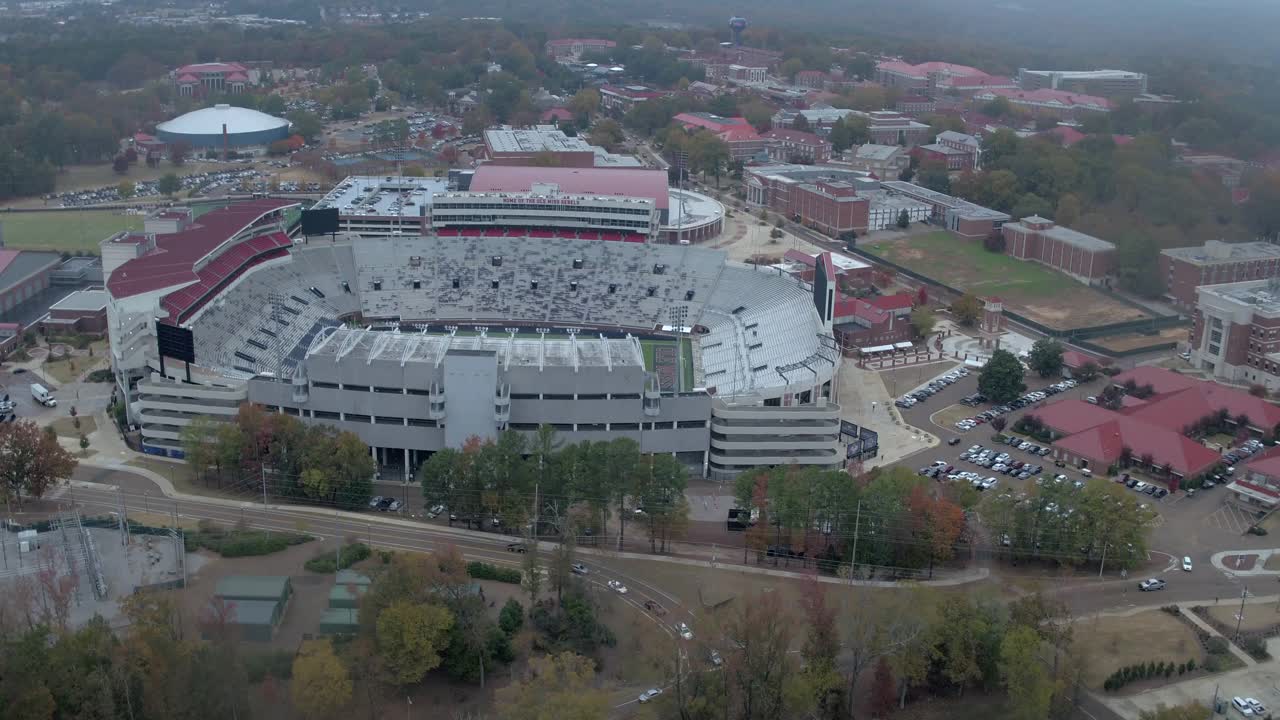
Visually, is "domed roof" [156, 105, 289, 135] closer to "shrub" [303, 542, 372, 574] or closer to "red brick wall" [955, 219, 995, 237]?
"red brick wall" [955, 219, 995, 237]

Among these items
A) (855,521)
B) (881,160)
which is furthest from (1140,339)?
(881,160)

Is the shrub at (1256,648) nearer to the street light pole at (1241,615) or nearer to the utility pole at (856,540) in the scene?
the street light pole at (1241,615)

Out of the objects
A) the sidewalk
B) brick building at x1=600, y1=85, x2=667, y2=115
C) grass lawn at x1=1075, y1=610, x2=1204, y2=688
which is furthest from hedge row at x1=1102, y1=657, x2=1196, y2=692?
brick building at x1=600, y1=85, x2=667, y2=115

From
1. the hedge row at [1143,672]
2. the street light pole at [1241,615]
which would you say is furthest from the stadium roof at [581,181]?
the hedge row at [1143,672]

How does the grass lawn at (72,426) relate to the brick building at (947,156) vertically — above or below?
below

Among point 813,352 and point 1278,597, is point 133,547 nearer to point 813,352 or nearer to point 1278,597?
point 813,352

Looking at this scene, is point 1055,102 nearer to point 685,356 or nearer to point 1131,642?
point 685,356
